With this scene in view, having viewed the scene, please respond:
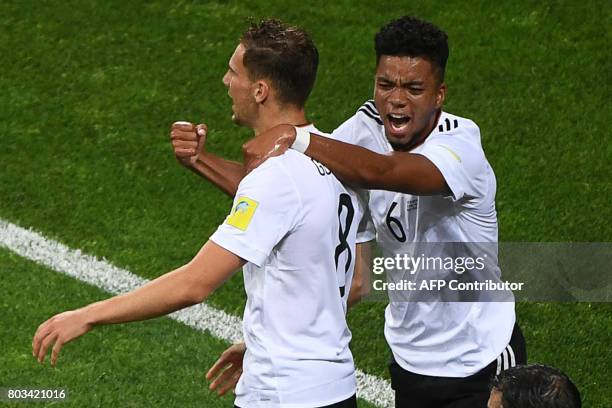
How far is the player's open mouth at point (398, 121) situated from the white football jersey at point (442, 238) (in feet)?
0.32

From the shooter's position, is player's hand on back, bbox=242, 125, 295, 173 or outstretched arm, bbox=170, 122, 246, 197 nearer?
player's hand on back, bbox=242, 125, 295, 173

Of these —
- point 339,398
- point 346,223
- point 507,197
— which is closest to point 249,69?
point 346,223

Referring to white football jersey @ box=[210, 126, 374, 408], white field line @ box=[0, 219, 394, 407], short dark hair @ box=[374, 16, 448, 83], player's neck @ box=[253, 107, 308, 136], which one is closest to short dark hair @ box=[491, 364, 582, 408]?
white football jersey @ box=[210, 126, 374, 408]

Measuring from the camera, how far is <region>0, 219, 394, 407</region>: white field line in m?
6.59

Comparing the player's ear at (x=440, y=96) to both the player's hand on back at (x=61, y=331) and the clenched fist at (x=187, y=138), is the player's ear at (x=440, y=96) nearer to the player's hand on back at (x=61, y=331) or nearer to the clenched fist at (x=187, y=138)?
the clenched fist at (x=187, y=138)

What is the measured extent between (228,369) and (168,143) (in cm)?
422

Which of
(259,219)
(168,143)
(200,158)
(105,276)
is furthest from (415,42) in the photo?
(168,143)

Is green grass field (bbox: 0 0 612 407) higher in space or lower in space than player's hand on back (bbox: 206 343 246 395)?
lower

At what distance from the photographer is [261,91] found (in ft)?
13.5

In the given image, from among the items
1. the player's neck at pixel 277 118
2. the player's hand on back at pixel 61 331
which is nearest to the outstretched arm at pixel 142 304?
the player's hand on back at pixel 61 331

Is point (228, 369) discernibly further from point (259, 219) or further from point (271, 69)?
point (271, 69)

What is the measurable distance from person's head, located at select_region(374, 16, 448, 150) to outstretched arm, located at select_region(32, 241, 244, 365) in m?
1.06

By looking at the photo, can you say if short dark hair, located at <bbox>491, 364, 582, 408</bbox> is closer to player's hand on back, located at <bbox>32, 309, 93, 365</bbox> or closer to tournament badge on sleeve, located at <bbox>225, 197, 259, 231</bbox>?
tournament badge on sleeve, located at <bbox>225, 197, 259, 231</bbox>

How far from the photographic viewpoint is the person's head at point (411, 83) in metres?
4.66
